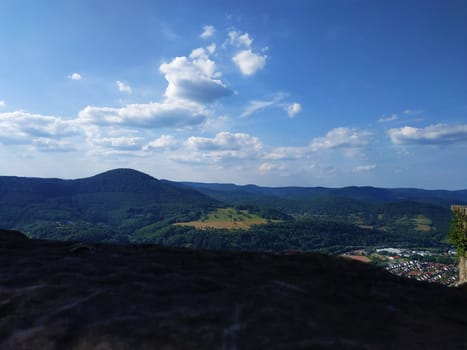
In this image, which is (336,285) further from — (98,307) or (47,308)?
(47,308)

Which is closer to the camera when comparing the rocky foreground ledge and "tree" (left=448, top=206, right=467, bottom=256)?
the rocky foreground ledge

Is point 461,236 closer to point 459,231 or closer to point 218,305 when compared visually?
point 459,231

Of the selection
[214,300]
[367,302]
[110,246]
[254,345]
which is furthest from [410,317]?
[110,246]

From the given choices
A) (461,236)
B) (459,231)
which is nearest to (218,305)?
(461,236)

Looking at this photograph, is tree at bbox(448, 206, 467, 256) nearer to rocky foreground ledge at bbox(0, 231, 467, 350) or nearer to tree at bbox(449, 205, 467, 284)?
tree at bbox(449, 205, 467, 284)

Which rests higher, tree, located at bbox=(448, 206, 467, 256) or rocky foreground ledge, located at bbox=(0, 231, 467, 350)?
rocky foreground ledge, located at bbox=(0, 231, 467, 350)

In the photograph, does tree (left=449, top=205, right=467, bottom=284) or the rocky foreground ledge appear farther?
tree (left=449, top=205, right=467, bottom=284)

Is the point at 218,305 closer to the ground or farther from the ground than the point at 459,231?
farther from the ground

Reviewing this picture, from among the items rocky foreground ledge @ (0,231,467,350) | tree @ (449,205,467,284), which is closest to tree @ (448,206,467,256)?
tree @ (449,205,467,284)
